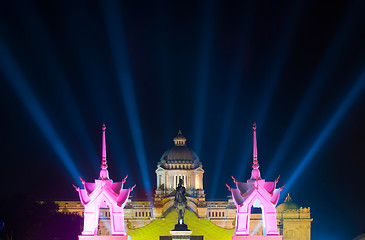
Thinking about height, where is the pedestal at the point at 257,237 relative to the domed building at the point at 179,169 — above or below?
below

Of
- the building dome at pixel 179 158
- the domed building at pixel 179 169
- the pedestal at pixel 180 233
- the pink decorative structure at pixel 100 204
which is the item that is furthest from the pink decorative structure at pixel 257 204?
the building dome at pixel 179 158

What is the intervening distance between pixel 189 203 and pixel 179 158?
6271mm

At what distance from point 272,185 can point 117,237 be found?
8.32m

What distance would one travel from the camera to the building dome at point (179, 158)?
10106 cm

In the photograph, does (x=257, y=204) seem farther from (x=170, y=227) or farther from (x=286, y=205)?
(x=286, y=205)

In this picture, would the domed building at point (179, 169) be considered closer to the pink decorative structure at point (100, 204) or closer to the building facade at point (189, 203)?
the building facade at point (189, 203)

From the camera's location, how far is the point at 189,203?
321 ft

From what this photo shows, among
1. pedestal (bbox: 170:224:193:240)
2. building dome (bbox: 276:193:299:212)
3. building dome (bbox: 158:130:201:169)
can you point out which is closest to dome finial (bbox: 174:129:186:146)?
building dome (bbox: 158:130:201:169)

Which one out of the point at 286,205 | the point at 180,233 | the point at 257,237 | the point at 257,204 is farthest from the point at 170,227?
the point at 286,205

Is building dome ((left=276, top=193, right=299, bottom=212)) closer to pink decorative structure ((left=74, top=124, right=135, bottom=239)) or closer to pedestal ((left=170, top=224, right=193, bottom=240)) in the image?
pedestal ((left=170, top=224, right=193, bottom=240))

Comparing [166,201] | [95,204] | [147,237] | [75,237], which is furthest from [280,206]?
[95,204]

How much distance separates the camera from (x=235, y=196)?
43.4m

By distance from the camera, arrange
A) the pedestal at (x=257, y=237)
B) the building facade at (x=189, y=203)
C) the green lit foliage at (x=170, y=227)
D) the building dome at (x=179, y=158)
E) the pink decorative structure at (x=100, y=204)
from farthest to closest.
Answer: the building dome at (x=179, y=158), the building facade at (x=189, y=203), the green lit foliage at (x=170, y=227), the pink decorative structure at (x=100, y=204), the pedestal at (x=257, y=237)

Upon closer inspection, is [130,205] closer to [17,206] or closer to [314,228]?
[314,228]
